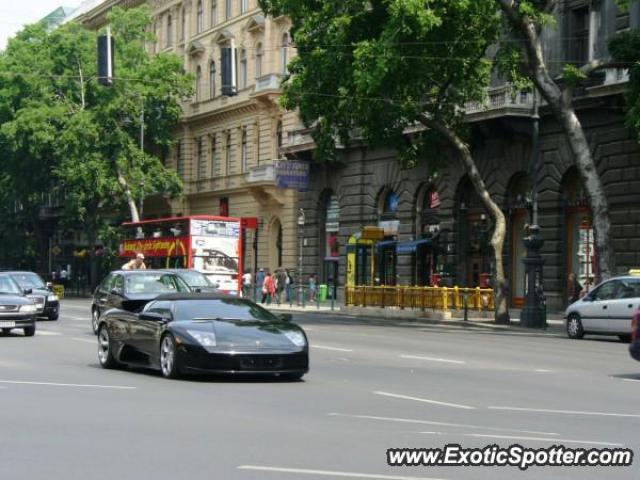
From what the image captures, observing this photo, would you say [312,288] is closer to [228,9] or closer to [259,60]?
[259,60]

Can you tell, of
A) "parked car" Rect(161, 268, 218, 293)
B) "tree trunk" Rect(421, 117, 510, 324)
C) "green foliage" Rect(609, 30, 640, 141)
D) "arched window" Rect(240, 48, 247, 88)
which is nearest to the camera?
"parked car" Rect(161, 268, 218, 293)

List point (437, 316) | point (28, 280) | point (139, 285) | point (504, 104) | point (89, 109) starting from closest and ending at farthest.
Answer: point (139, 285)
point (28, 280)
point (437, 316)
point (504, 104)
point (89, 109)

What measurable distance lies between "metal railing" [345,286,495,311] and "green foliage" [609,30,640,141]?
361 inches

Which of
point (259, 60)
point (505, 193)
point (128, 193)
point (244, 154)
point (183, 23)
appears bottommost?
point (505, 193)

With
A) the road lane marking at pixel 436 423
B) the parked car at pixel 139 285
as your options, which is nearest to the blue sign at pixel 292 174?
the parked car at pixel 139 285

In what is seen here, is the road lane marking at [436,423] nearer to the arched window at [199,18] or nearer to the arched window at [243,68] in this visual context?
the arched window at [243,68]

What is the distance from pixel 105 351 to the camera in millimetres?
18516

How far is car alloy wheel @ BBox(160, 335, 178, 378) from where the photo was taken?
16.3 metres

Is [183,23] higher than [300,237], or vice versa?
[183,23]

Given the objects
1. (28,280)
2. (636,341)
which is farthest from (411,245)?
(636,341)

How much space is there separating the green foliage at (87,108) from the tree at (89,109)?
54mm

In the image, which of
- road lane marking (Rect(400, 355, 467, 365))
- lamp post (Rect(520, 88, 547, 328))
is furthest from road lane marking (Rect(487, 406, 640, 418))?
lamp post (Rect(520, 88, 547, 328))

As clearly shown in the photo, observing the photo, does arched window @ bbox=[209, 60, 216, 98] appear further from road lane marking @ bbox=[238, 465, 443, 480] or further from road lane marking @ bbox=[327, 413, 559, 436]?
road lane marking @ bbox=[238, 465, 443, 480]

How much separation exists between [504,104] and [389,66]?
9826mm
